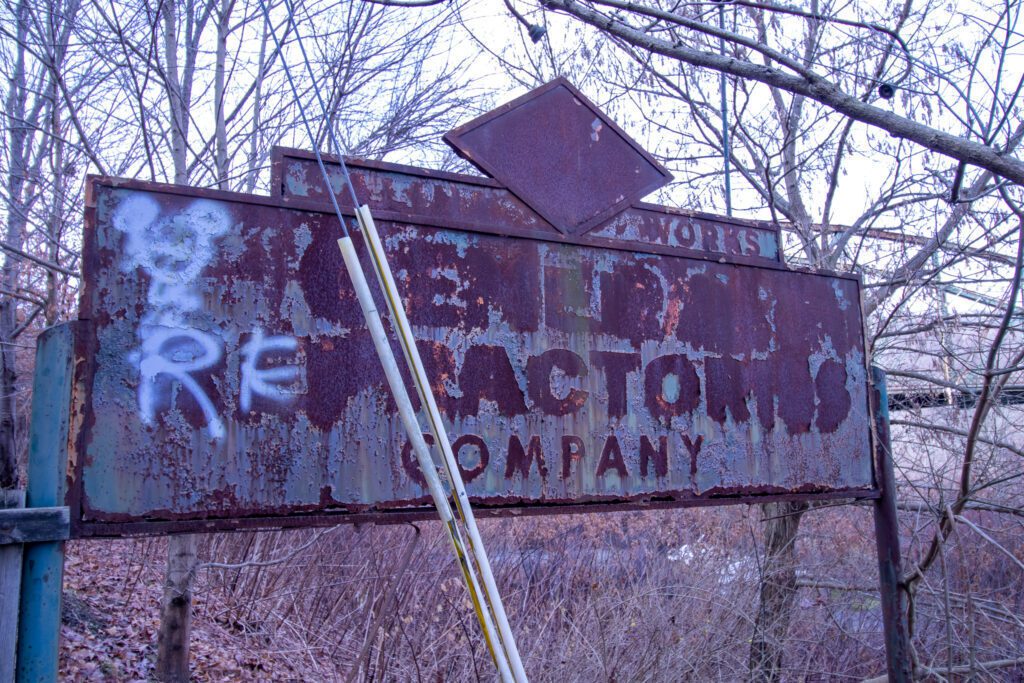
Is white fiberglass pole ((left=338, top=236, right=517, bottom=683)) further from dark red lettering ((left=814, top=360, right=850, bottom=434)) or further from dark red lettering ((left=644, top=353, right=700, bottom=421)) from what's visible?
dark red lettering ((left=814, top=360, right=850, bottom=434))

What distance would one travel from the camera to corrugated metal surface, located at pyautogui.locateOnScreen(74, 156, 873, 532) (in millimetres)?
2131

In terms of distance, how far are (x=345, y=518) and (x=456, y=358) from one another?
1.93 feet

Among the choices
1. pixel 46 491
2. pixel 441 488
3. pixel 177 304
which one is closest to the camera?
pixel 441 488

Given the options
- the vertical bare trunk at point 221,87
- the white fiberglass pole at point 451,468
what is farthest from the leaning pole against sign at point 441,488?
the vertical bare trunk at point 221,87

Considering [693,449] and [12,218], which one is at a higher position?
[12,218]

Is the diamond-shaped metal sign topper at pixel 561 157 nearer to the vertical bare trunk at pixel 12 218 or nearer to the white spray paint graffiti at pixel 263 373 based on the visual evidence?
the white spray paint graffiti at pixel 263 373

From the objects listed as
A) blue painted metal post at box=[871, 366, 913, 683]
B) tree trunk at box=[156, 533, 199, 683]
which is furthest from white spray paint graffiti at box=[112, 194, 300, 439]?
tree trunk at box=[156, 533, 199, 683]

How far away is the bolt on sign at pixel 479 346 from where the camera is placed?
2.13m

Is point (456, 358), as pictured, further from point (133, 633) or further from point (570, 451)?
point (133, 633)

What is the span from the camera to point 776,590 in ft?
20.9

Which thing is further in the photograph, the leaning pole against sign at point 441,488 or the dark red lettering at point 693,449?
the dark red lettering at point 693,449

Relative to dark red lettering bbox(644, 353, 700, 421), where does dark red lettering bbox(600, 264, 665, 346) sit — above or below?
above

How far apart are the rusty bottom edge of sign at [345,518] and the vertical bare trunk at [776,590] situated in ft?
9.04

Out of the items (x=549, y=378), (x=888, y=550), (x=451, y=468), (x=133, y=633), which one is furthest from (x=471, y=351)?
(x=133, y=633)
